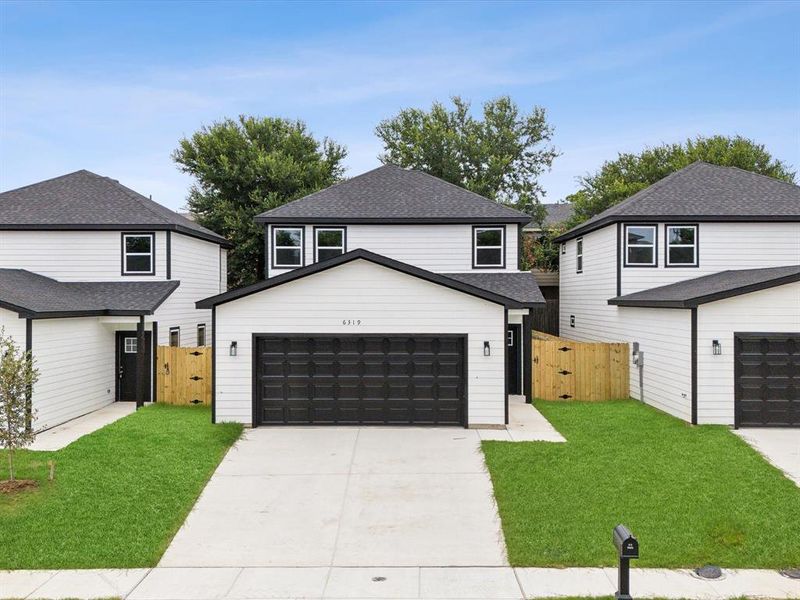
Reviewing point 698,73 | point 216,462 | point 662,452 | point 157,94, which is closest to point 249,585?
point 216,462

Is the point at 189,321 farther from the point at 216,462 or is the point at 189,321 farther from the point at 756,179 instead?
the point at 756,179

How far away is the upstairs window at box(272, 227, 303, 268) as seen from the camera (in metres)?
18.3

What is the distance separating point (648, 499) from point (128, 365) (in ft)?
46.0

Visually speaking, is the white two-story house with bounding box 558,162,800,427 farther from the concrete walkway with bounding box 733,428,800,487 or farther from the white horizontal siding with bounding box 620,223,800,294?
the concrete walkway with bounding box 733,428,800,487

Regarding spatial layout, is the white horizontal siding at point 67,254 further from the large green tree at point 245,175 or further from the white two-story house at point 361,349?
the large green tree at point 245,175

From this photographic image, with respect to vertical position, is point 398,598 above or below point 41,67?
below

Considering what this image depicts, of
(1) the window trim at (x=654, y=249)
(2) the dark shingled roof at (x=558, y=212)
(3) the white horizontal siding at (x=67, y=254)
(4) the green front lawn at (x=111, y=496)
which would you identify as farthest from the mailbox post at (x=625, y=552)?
(2) the dark shingled roof at (x=558, y=212)

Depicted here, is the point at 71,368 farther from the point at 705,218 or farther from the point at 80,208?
the point at 705,218

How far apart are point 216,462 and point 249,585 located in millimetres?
4567

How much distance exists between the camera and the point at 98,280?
17141mm

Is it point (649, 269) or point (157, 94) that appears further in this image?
point (157, 94)

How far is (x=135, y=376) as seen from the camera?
1630 centimetres

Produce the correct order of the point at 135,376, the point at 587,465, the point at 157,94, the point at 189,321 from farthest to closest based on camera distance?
the point at 157,94 → the point at 189,321 → the point at 135,376 → the point at 587,465

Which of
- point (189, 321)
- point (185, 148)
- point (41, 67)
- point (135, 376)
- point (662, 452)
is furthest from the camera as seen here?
point (185, 148)
